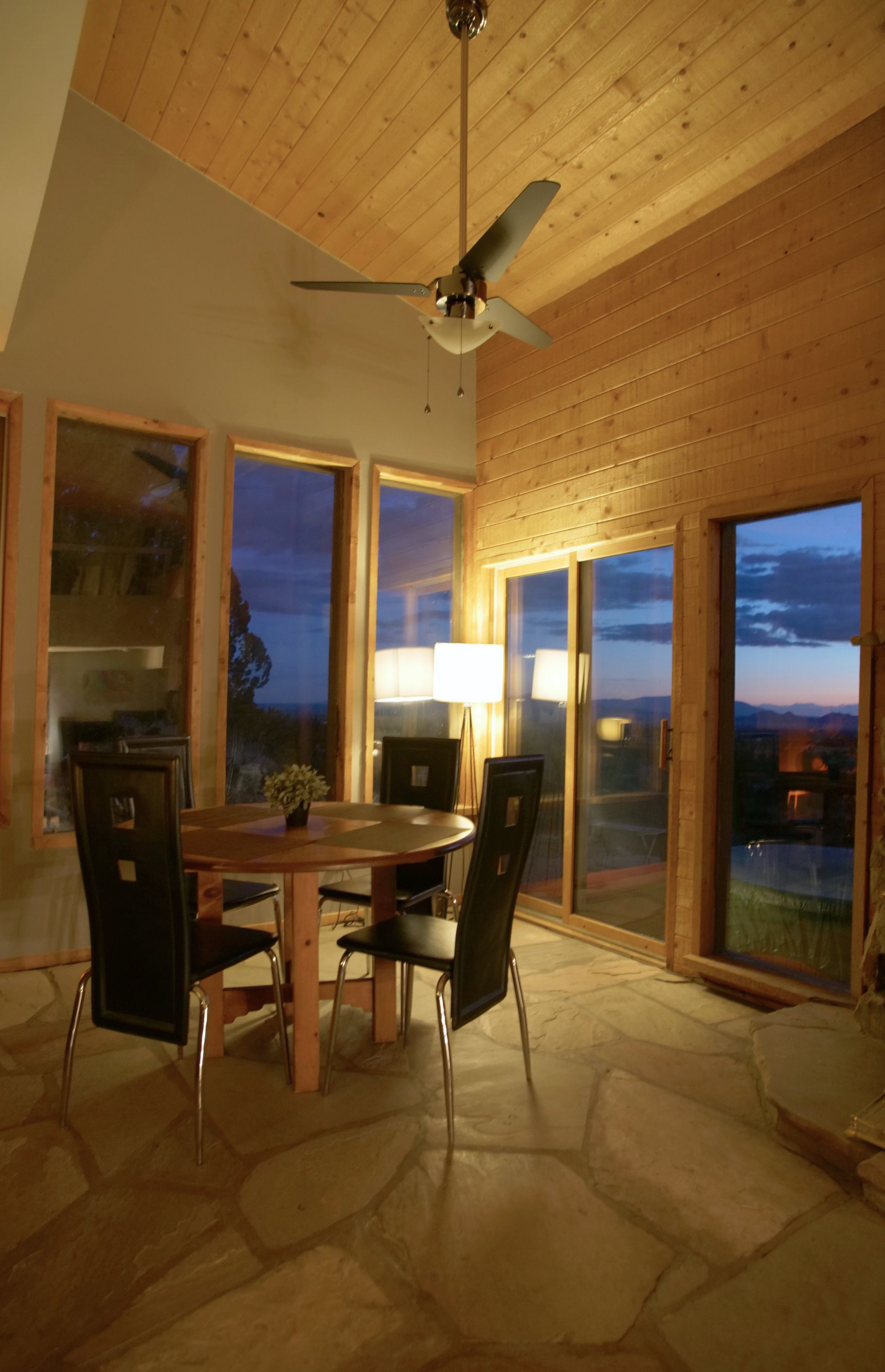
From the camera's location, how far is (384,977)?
10.1 feet

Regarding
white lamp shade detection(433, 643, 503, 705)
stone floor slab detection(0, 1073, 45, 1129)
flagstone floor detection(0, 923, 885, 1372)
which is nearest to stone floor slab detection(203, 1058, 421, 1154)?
flagstone floor detection(0, 923, 885, 1372)

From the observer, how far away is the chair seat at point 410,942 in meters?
2.54

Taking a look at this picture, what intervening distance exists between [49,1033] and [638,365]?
3.89 meters

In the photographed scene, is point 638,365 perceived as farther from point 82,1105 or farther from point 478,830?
point 82,1105

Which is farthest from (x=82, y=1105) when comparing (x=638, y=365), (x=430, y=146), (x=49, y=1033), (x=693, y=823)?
(x=430, y=146)

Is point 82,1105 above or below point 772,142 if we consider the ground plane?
below

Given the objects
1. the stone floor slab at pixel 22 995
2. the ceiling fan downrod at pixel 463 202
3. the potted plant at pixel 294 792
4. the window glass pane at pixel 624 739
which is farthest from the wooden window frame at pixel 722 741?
the stone floor slab at pixel 22 995

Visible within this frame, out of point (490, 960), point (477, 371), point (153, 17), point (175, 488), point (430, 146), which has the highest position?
point (153, 17)

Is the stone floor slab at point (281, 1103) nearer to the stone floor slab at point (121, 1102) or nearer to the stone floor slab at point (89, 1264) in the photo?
the stone floor slab at point (121, 1102)

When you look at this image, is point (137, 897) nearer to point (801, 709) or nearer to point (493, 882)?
point (493, 882)

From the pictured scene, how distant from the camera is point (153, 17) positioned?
352 cm

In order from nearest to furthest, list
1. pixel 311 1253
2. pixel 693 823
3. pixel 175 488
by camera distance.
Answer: pixel 311 1253 → pixel 693 823 → pixel 175 488

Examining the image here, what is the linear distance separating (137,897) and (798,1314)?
1.82 meters

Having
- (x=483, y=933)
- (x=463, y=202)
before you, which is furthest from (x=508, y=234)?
(x=483, y=933)
